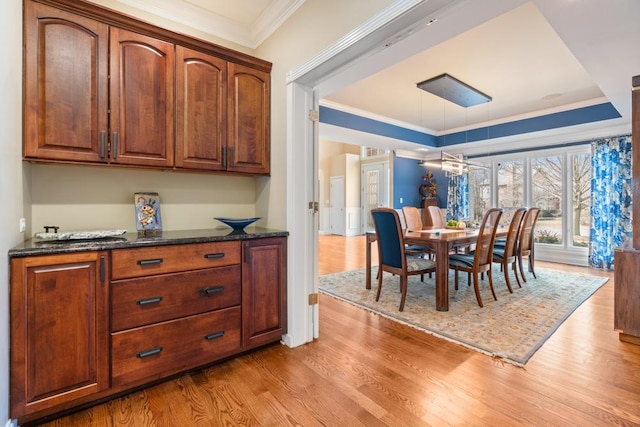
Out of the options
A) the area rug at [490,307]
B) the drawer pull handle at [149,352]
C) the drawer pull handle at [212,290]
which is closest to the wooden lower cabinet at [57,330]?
the drawer pull handle at [149,352]

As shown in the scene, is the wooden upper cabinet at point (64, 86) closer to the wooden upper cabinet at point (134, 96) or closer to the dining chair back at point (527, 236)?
the wooden upper cabinet at point (134, 96)

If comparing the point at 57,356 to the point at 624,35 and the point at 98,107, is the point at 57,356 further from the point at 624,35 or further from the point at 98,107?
the point at 624,35

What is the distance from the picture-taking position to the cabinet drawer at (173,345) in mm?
1660

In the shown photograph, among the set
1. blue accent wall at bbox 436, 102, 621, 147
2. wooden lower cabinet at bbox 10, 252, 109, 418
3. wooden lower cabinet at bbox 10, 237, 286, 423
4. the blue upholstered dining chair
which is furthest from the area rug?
blue accent wall at bbox 436, 102, 621, 147

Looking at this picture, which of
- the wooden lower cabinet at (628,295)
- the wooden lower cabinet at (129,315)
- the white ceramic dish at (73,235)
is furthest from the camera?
the wooden lower cabinet at (628,295)

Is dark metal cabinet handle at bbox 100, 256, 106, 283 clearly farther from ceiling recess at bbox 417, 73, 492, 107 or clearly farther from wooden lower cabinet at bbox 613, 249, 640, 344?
ceiling recess at bbox 417, 73, 492, 107

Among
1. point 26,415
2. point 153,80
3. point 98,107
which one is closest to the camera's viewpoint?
point 26,415

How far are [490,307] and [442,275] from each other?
0.67 m

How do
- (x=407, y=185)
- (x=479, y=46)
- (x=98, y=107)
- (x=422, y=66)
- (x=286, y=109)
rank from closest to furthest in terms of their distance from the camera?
(x=98, y=107) → (x=286, y=109) → (x=479, y=46) → (x=422, y=66) → (x=407, y=185)

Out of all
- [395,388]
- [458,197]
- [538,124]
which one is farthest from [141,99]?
[458,197]

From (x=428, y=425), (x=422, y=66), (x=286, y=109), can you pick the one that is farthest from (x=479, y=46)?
(x=428, y=425)

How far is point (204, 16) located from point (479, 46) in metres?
2.71

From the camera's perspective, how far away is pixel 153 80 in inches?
77.8

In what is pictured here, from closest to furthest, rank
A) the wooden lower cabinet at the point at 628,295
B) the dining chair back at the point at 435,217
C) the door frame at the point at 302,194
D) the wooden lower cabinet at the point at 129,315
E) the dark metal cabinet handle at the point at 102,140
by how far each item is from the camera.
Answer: the wooden lower cabinet at the point at 129,315, the dark metal cabinet handle at the point at 102,140, the door frame at the point at 302,194, the wooden lower cabinet at the point at 628,295, the dining chair back at the point at 435,217
